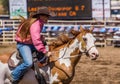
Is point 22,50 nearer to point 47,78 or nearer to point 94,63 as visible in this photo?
point 47,78

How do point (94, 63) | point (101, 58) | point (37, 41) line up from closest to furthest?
point (37, 41) < point (94, 63) < point (101, 58)

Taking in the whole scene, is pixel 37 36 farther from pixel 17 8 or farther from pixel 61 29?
pixel 17 8

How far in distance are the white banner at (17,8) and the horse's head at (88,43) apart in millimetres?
17203

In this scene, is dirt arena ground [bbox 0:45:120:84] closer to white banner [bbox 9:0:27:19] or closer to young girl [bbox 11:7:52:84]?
young girl [bbox 11:7:52:84]

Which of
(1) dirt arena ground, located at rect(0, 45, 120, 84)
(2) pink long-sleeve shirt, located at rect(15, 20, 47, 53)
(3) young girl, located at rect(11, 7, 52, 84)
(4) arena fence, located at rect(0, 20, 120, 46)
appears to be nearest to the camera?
(2) pink long-sleeve shirt, located at rect(15, 20, 47, 53)

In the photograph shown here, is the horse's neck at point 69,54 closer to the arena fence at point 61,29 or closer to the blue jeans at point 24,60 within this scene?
the blue jeans at point 24,60

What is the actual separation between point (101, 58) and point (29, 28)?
371 inches

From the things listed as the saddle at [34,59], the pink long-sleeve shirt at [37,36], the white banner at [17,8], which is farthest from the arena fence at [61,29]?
the pink long-sleeve shirt at [37,36]

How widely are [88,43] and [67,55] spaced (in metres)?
0.49

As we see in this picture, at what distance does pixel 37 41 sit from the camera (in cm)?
654

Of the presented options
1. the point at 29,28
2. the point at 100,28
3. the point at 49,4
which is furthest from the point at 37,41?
the point at 49,4

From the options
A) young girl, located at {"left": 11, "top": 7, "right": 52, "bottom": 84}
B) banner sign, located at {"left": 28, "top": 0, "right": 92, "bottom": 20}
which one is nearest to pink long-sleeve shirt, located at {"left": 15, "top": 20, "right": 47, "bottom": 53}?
young girl, located at {"left": 11, "top": 7, "right": 52, "bottom": 84}

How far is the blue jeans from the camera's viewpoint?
22.0 ft

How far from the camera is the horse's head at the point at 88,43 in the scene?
272 inches
